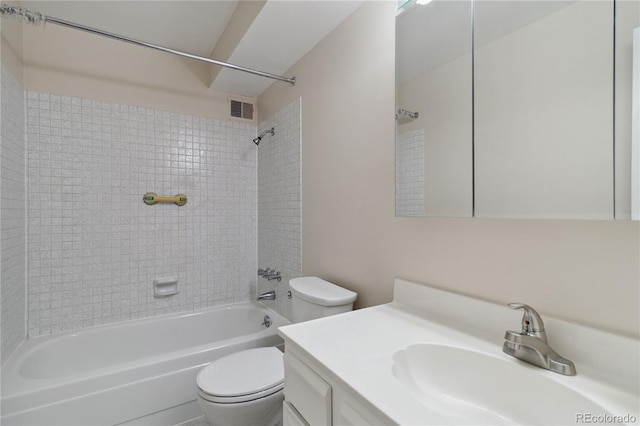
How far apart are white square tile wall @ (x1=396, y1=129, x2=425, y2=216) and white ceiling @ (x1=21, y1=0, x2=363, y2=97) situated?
31.0 inches

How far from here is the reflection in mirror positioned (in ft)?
3.18

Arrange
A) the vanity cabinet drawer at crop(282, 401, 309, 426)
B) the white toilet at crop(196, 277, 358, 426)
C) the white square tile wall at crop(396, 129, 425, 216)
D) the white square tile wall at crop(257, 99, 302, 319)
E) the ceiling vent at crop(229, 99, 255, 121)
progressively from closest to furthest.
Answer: the vanity cabinet drawer at crop(282, 401, 309, 426), the white square tile wall at crop(396, 129, 425, 216), the white toilet at crop(196, 277, 358, 426), the white square tile wall at crop(257, 99, 302, 319), the ceiling vent at crop(229, 99, 255, 121)

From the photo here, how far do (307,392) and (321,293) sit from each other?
58 cm

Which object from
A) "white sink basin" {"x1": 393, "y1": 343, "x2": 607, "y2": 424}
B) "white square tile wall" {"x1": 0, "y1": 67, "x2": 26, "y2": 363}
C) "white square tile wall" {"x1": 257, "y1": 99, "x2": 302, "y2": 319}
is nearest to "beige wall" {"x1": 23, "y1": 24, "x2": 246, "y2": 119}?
"white square tile wall" {"x1": 0, "y1": 67, "x2": 26, "y2": 363}

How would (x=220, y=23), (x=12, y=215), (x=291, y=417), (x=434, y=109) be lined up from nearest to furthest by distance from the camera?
1. (x=291, y=417)
2. (x=434, y=109)
3. (x=12, y=215)
4. (x=220, y=23)

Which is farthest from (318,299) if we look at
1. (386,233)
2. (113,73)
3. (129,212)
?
Result: (113,73)

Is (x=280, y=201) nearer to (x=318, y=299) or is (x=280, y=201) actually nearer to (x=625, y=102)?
(x=318, y=299)

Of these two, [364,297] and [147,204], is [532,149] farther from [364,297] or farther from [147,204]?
[147,204]

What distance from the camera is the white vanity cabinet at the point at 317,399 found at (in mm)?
608

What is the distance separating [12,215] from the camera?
1.61 metres

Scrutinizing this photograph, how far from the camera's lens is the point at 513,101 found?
833 mm

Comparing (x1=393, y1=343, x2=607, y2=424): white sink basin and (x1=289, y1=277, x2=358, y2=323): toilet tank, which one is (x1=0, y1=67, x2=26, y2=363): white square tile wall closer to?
(x1=289, y1=277, x2=358, y2=323): toilet tank

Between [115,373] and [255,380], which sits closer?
[255,380]

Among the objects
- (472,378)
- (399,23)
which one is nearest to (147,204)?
(399,23)
